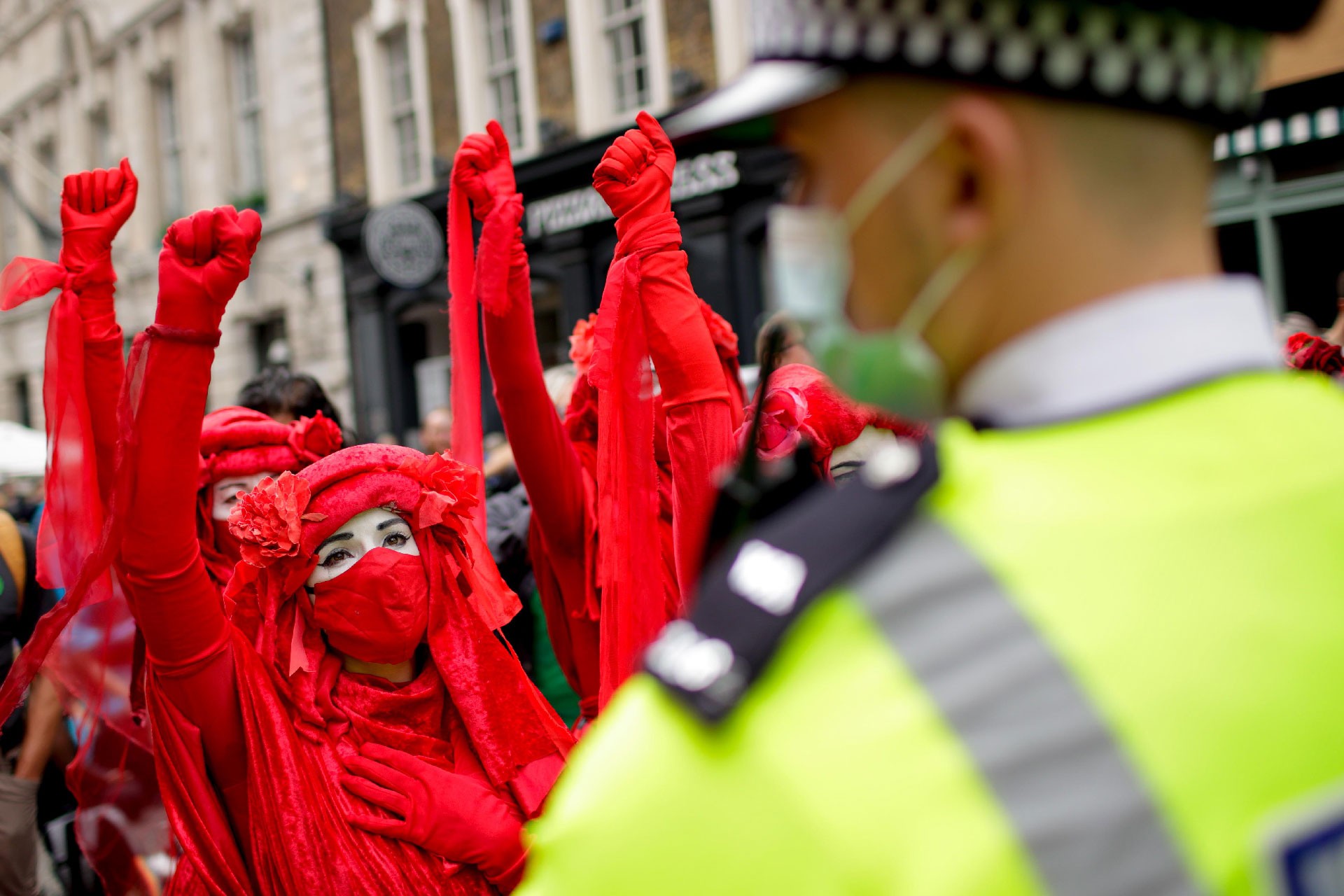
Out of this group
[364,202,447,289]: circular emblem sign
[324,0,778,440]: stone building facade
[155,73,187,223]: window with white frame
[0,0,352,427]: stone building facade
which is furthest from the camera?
[155,73,187,223]: window with white frame

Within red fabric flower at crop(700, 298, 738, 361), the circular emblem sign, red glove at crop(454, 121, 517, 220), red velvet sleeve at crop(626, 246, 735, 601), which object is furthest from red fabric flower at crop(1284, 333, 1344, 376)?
the circular emblem sign

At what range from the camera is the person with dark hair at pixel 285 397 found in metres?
3.96

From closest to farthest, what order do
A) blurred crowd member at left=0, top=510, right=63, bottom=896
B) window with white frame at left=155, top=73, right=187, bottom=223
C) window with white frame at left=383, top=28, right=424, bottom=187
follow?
1. blurred crowd member at left=0, top=510, right=63, bottom=896
2. window with white frame at left=383, top=28, right=424, bottom=187
3. window with white frame at left=155, top=73, right=187, bottom=223

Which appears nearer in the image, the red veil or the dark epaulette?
the dark epaulette

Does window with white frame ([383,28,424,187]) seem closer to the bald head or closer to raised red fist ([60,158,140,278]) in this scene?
raised red fist ([60,158,140,278])

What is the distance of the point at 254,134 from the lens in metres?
17.5

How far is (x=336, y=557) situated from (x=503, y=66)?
38.9 feet

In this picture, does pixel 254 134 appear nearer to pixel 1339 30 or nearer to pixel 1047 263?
pixel 1339 30

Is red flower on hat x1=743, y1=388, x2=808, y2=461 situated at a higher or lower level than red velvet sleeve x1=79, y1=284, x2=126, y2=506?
lower

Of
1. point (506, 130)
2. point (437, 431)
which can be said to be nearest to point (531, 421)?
point (437, 431)

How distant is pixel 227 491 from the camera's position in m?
3.31

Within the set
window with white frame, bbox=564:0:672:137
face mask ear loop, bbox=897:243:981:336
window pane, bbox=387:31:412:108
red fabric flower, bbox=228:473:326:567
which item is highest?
window pane, bbox=387:31:412:108

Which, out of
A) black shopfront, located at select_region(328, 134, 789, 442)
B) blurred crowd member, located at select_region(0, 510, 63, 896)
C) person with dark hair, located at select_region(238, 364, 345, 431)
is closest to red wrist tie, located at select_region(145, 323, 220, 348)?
person with dark hair, located at select_region(238, 364, 345, 431)

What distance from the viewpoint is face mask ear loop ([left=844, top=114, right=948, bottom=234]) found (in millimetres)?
727
